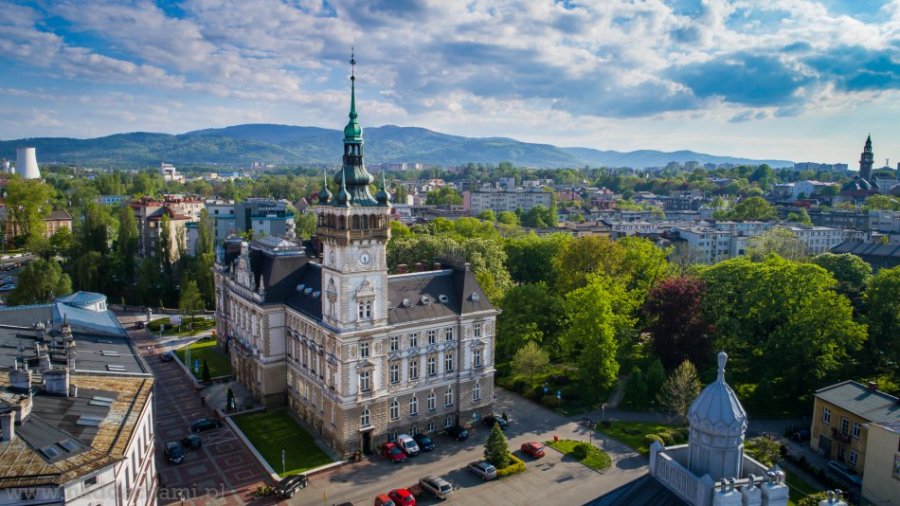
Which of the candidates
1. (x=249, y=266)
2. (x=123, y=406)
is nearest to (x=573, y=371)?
(x=249, y=266)

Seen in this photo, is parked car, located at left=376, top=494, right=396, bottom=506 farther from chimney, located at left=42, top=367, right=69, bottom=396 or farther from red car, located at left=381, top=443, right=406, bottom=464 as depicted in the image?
chimney, located at left=42, top=367, right=69, bottom=396

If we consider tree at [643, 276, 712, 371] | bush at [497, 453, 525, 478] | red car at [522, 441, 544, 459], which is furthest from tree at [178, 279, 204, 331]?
tree at [643, 276, 712, 371]

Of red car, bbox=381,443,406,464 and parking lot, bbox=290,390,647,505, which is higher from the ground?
red car, bbox=381,443,406,464

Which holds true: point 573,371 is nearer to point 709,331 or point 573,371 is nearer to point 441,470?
point 709,331

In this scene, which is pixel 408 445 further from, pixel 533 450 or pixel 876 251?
pixel 876 251

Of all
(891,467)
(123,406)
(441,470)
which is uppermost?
(123,406)

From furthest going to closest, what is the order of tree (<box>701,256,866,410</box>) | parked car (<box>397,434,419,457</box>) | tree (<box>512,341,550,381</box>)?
tree (<box>512,341,550,381</box>)
tree (<box>701,256,866,410</box>)
parked car (<box>397,434,419,457</box>)
